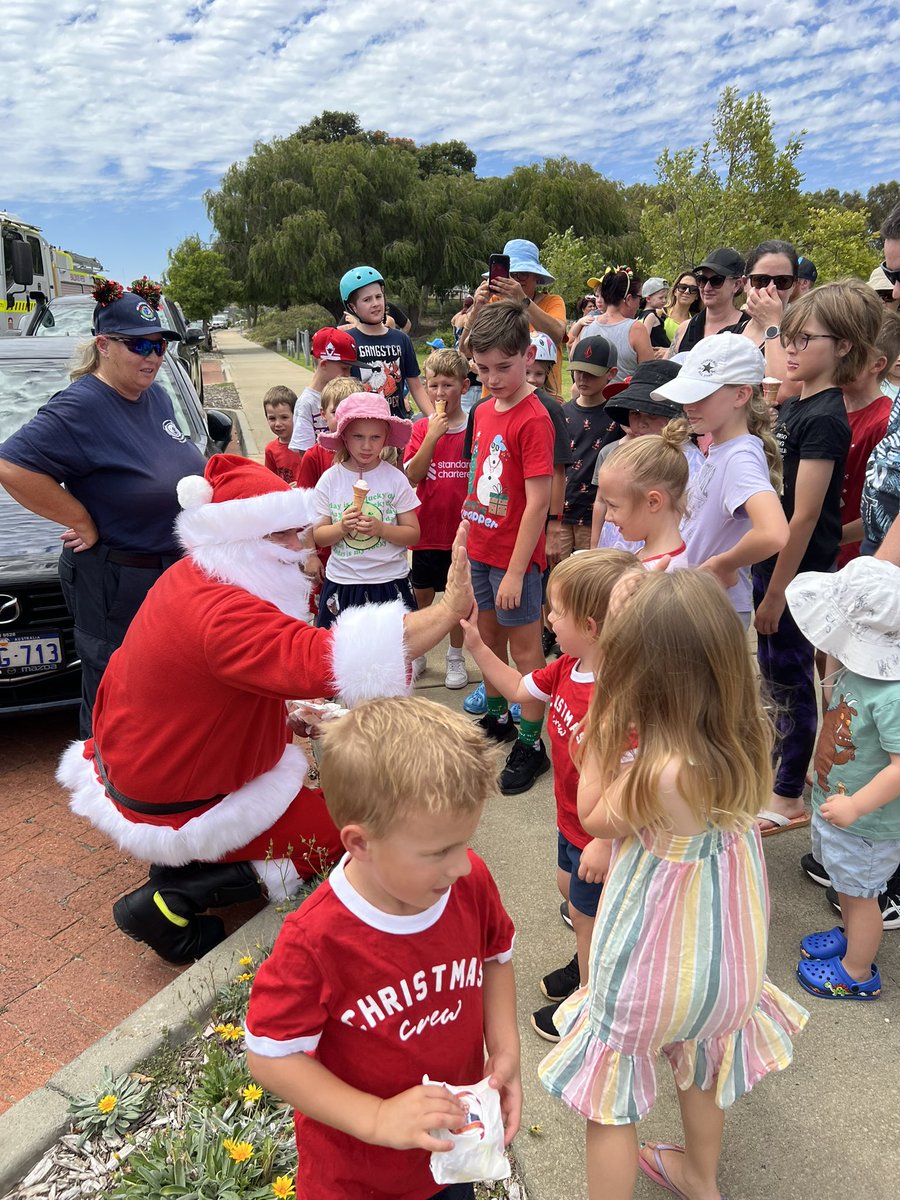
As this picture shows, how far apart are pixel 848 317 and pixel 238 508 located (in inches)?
86.5

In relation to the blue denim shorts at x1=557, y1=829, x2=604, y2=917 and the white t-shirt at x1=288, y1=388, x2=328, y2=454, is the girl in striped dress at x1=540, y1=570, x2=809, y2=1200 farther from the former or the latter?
the white t-shirt at x1=288, y1=388, x2=328, y2=454

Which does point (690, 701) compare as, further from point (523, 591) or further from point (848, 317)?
point (523, 591)

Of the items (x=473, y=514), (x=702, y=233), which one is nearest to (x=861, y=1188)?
(x=473, y=514)

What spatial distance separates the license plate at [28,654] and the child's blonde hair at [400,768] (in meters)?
3.13

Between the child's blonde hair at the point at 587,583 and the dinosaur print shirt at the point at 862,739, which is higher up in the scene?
the child's blonde hair at the point at 587,583

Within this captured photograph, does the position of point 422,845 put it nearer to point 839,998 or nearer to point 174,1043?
point 174,1043

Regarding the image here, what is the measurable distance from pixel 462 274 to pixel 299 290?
8.71m

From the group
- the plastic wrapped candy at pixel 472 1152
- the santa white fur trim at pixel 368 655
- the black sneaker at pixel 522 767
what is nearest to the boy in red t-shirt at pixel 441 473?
the black sneaker at pixel 522 767

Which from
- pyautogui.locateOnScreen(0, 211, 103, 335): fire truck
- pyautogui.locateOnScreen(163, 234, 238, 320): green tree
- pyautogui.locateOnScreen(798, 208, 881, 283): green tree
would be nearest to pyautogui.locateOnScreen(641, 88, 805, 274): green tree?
pyautogui.locateOnScreen(798, 208, 881, 283): green tree

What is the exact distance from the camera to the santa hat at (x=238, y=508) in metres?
2.46

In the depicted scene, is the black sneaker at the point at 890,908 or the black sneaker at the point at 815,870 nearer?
the black sneaker at the point at 890,908

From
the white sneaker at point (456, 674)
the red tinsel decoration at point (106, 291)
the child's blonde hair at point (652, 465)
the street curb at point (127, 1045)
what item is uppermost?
the red tinsel decoration at point (106, 291)

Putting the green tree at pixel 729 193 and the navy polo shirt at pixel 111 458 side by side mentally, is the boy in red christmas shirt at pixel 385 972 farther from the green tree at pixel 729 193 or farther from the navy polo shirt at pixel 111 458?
the green tree at pixel 729 193

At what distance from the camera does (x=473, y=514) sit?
12.7 feet
